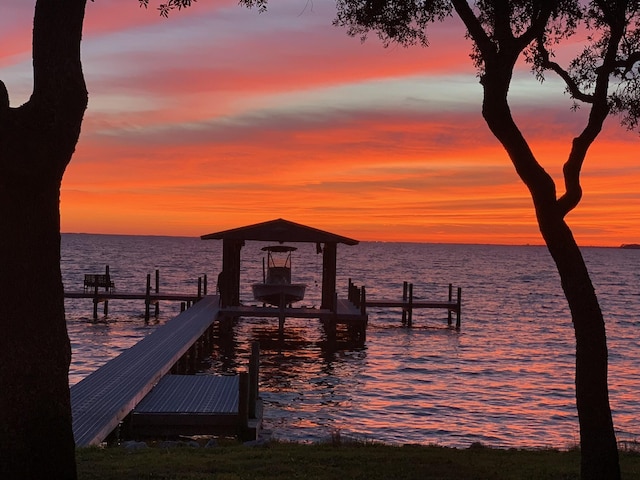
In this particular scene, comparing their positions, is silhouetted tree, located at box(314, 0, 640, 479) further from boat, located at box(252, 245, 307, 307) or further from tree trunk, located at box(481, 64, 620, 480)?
boat, located at box(252, 245, 307, 307)

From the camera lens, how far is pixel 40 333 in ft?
26.0

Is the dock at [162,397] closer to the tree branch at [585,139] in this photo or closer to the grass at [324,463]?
the grass at [324,463]

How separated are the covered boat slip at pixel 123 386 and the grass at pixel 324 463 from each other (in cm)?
247

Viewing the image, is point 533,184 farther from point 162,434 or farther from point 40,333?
point 162,434

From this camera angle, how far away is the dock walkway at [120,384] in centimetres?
1466

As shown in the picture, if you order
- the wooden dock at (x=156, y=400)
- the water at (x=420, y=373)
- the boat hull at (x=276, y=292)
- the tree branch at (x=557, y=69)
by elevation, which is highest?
the tree branch at (x=557, y=69)

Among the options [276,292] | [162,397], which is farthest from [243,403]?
[276,292]

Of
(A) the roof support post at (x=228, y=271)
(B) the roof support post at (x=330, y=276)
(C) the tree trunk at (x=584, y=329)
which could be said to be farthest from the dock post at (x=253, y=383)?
(A) the roof support post at (x=228, y=271)

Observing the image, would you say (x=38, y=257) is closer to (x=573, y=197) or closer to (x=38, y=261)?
(x=38, y=261)

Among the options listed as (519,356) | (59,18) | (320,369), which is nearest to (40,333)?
(59,18)

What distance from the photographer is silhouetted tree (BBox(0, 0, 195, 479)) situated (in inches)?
304

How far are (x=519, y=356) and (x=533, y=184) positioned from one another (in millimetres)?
30107

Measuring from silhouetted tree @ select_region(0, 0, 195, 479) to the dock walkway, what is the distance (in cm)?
540

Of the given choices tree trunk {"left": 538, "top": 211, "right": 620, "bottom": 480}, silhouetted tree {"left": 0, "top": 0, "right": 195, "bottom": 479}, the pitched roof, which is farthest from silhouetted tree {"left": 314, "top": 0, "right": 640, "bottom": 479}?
the pitched roof
